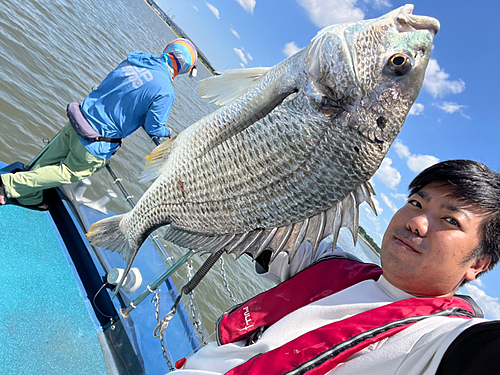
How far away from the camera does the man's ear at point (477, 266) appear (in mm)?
1186

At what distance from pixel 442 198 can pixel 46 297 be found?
294 cm

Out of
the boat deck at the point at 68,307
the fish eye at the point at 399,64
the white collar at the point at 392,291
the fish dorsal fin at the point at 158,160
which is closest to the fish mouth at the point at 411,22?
the fish eye at the point at 399,64

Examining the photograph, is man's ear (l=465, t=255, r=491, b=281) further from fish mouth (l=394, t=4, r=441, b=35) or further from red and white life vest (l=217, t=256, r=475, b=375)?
fish mouth (l=394, t=4, r=441, b=35)

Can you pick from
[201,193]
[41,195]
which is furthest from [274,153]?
[41,195]

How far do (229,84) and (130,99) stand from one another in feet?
5.19

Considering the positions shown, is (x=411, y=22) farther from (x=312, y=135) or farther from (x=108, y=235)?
(x=108, y=235)

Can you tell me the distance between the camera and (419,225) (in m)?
1.17

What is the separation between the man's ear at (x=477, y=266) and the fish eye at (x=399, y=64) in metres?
0.87

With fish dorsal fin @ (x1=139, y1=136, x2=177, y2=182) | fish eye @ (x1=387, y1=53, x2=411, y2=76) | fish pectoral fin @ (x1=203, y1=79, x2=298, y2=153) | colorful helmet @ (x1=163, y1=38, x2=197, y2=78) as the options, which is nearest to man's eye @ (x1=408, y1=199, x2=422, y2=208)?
fish eye @ (x1=387, y1=53, x2=411, y2=76)

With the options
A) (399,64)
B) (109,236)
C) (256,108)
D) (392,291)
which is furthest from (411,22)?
(109,236)

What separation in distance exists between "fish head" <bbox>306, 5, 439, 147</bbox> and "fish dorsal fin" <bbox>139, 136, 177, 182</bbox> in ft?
3.01

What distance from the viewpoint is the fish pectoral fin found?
1516mm

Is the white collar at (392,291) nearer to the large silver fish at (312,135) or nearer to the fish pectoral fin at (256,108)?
the large silver fish at (312,135)

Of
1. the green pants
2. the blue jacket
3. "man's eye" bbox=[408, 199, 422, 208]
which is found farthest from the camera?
the green pants
